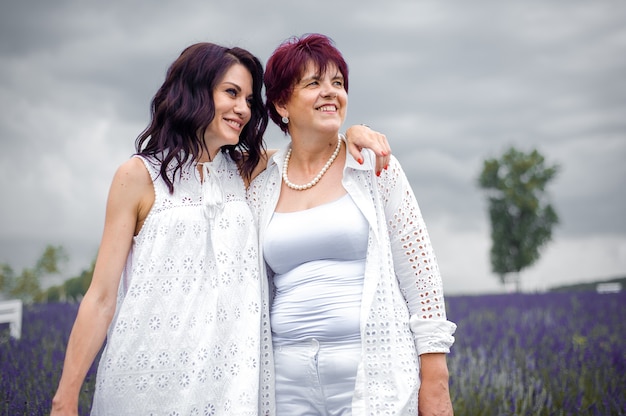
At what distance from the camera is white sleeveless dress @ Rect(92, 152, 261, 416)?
Answer: 223 centimetres

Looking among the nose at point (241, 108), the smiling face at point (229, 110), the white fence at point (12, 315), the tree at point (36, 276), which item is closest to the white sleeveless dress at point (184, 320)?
the smiling face at point (229, 110)

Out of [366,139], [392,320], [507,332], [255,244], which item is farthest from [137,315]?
[507,332]

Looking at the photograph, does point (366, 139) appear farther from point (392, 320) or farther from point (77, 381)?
point (77, 381)

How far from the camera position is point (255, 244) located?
7.95ft

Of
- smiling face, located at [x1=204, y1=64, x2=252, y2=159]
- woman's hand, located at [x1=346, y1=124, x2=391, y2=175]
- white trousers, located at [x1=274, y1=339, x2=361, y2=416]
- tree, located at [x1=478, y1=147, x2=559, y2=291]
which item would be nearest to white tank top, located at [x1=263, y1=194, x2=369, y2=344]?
white trousers, located at [x1=274, y1=339, x2=361, y2=416]

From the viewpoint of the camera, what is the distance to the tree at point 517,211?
96.2 ft

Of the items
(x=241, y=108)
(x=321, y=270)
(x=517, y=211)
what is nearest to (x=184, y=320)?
(x=321, y=270)

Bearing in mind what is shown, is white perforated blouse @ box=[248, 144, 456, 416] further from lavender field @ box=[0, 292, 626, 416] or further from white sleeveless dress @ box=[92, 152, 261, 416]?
lavender field @ box=[0, 292, 626, 416]

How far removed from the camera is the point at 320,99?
2.39 metres

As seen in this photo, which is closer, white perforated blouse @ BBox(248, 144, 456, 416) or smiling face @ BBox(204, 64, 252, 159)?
white perforated blouse @ BBox(248, 144, 456, 416)

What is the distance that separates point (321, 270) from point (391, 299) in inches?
11.1

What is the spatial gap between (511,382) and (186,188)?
305 centimetres

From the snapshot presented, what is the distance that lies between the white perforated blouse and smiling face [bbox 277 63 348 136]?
177 millimetres

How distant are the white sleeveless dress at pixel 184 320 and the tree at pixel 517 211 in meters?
27.2
